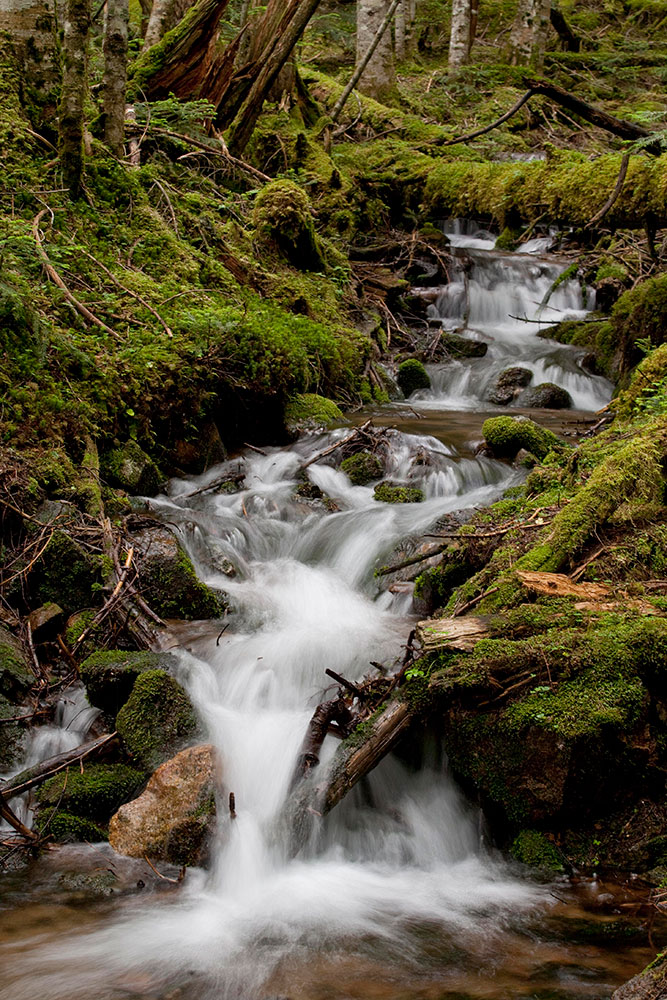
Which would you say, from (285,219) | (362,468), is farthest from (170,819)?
(285,219)

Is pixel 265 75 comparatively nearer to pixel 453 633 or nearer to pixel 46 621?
pixel 46 621

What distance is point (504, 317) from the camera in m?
13.9

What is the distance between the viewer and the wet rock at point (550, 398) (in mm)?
10773

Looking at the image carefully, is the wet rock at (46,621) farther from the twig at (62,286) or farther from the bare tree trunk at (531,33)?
the bare tree trunk at (531,33)

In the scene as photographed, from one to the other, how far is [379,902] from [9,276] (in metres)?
5.12

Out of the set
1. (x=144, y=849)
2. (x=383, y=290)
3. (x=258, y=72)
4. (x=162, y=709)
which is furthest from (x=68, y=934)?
(x=258, y=72)

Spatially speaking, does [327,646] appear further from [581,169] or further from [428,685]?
[581,169]

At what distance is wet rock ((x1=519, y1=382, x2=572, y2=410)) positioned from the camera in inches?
424

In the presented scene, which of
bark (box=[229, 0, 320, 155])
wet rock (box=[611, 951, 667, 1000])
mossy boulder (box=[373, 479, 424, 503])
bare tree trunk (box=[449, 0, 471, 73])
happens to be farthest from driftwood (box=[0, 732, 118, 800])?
bare tree trunk (box=[449, 0, 471, 73])

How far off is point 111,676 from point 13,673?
2.09ft

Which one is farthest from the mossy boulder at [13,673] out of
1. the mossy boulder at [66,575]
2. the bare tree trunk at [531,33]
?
the bare tree trunk at [531,33]

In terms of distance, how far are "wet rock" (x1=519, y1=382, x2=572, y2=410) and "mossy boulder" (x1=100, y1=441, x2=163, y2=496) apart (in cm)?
589

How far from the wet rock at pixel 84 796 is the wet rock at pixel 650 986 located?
2.59m

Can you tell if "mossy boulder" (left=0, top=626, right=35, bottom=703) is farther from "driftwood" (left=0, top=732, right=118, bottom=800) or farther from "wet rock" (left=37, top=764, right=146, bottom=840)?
"wet rock" (left=37, top=764, right=146, bottom=840)
